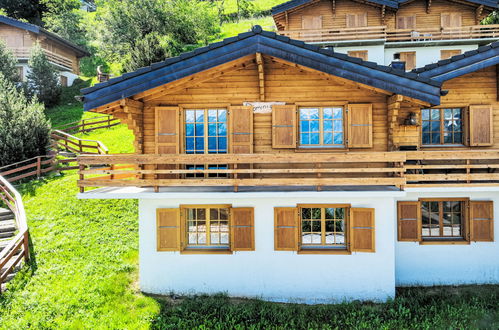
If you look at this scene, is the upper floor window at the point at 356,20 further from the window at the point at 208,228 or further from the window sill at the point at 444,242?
the window at the point at 208,228

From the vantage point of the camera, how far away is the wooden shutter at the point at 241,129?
8.23m

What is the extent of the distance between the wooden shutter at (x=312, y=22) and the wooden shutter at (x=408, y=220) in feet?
45.7

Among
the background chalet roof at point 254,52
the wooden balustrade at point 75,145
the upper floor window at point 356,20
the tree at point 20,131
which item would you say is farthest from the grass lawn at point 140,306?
the upper floor window at point 356,20

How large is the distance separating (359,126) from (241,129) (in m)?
3.13

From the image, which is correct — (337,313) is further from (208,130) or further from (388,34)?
(388,34)

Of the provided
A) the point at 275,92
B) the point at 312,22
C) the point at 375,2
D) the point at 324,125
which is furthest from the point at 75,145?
the point at 375,2

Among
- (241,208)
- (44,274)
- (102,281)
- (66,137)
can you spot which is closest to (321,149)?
(241,208)

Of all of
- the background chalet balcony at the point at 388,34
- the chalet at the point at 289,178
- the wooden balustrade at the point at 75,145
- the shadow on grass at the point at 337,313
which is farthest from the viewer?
the background chalet balcony at the point at 388,34

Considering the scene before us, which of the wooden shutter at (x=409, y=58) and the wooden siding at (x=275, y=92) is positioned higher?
the wooden shutter at (x=409, y=58)

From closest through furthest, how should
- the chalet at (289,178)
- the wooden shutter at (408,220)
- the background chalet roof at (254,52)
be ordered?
1. the background chalet roof at (254,52)
2. the chalet at (289,178)
3. the wooden shutter at (408,220)

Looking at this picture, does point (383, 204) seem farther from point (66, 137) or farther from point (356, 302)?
point (66, 137)

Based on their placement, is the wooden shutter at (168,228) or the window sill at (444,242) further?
the window sill at (444,242)

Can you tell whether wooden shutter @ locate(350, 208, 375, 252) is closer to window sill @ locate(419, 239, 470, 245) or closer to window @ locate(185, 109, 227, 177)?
window sill @ locate(419, 239, 470, 245)

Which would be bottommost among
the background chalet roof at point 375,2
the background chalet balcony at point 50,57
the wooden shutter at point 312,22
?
the wooden shutter at point 312,22
